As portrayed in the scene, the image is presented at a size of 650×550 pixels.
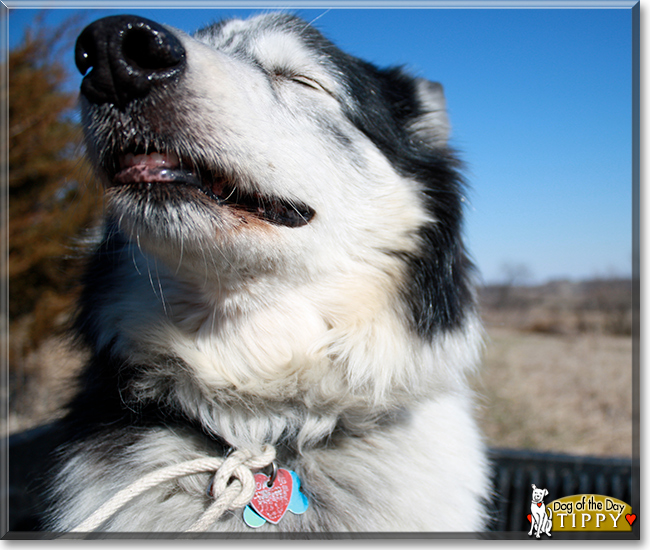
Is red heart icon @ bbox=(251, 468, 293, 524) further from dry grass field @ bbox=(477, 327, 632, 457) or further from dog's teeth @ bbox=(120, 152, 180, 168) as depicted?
dry grass field @ bbox=(477, 327, 632, 457)

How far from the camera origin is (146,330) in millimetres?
1756

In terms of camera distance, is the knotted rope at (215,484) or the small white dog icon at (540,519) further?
the small white dog icon at (540,519)

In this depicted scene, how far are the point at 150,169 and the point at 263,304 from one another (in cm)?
62

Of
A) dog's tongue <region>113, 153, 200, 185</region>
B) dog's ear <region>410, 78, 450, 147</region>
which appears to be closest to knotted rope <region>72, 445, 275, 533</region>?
dog's tongue <region>113, 153, 200, 185</region>

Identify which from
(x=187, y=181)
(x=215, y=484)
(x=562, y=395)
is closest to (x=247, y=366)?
(x=215, y=484)

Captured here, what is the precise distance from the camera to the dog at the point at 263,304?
4.64 ft

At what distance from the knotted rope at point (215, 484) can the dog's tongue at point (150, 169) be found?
36.1 inches

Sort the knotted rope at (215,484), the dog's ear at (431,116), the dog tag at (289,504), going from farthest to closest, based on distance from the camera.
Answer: the dog's ear at (431,116) < the dog tag at (289,504) < the knotted rope at (215,484)

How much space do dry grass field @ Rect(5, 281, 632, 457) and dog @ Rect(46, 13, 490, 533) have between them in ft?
1.76

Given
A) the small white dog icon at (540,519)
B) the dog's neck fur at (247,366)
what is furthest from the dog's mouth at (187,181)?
the small white dog icon at (540,519)

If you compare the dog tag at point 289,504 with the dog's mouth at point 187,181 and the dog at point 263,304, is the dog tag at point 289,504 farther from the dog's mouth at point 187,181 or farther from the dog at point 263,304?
the dog's mouth at point 187,181

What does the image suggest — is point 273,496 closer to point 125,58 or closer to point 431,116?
point 125,58

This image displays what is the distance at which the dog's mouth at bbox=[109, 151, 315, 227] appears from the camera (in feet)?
4.67

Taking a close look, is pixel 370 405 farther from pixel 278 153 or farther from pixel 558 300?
pixel 558 300
